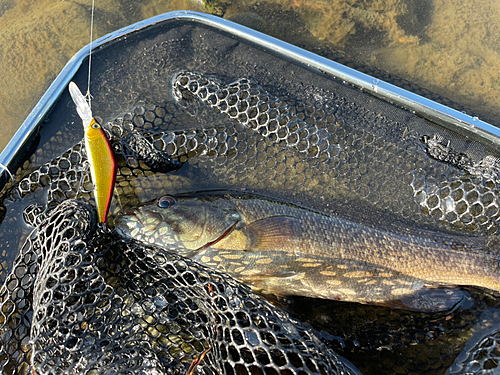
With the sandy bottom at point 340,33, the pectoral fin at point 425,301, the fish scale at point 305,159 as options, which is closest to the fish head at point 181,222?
the fish scale at point 305,159

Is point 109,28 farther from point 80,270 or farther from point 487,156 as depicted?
point 487,156

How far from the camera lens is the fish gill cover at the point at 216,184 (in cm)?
266

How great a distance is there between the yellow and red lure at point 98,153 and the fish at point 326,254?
0.51 meters

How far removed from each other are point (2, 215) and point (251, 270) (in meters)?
2.52

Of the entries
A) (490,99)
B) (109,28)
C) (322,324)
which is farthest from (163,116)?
(490,99)

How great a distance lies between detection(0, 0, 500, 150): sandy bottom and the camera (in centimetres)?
427

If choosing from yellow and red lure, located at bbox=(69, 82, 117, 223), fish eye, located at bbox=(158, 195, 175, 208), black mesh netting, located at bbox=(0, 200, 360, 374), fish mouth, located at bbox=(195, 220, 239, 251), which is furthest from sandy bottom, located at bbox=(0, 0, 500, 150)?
fish mouth, located at bbox=(195, 220, 239, 251)

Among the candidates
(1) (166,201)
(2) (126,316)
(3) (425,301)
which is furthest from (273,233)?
(3) (425,301)

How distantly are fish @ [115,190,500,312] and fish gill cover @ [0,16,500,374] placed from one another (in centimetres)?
20

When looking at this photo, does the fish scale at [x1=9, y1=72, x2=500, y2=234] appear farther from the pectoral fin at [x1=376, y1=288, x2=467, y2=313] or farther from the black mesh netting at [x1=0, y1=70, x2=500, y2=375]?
the pectoral fin at [x1=376, y1=288, x2=467, y2=313]

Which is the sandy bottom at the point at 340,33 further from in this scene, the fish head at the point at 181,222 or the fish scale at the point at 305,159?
the fish head at the point at 181,222

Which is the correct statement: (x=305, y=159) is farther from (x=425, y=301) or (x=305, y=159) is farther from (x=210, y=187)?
(x=425, y=301)

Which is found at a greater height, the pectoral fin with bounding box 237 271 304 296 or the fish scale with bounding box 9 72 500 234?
the fish scale with bounding box 9 72 500 234

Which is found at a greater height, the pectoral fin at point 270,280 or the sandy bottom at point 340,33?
the sandy bottom at point 340,33
